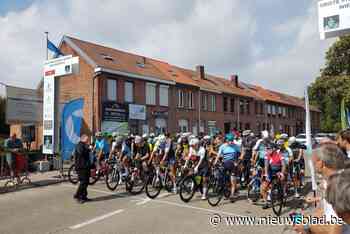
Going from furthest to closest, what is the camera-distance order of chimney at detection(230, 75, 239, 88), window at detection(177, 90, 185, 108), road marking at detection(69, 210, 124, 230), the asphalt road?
chimney at detection(230, 75, 239, 88) < window at detection(177, 90, 185, 108) < road marking at detection(69, 210, 124, 230) < the asphalt road

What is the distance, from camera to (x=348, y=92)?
27.2 meters

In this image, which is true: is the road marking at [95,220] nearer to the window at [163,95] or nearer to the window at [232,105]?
the window at [163,95]

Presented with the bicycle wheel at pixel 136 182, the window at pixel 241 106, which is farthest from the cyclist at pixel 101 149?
the window at pixel 241 106

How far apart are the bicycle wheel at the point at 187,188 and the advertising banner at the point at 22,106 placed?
14.6 m

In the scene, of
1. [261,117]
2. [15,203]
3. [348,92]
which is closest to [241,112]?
[261,117]

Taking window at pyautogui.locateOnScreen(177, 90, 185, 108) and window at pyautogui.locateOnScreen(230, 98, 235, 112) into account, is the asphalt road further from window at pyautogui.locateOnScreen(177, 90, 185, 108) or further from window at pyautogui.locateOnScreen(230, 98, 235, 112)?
window at pyautogui.locateOnScreen(230, 98, 235, 112)

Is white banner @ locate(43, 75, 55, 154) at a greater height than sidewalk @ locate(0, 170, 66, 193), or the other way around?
white banner @ locate(43, 75, 55, 154)

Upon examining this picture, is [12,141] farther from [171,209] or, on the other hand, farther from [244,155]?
[244,155]

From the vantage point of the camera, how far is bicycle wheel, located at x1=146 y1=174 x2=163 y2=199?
9.67 meters

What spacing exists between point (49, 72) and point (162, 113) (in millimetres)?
13565

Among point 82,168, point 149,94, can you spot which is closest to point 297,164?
point 82,168

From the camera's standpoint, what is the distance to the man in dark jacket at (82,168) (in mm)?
9008

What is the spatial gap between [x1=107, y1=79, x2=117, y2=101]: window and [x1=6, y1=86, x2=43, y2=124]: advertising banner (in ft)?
15.5

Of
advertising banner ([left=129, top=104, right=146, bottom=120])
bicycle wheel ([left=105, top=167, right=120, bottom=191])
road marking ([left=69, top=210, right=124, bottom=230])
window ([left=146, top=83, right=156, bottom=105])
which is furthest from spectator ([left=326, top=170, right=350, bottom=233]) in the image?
window ([left=146, top=83, right=156, bottom=105])
